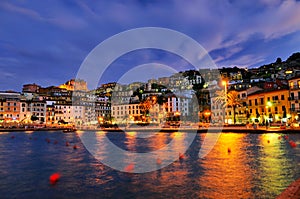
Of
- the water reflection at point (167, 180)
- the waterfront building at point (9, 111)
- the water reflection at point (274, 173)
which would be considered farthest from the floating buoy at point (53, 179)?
the waterfront building at point (9, 111)

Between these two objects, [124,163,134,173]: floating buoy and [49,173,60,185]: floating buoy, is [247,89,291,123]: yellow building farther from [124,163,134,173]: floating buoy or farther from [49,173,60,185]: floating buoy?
[49,173,60,185]: floating buoy

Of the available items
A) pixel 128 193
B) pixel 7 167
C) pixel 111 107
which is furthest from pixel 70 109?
pixel 128 193

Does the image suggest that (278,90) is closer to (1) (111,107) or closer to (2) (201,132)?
(2) (201,132)

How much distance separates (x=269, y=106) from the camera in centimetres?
6712

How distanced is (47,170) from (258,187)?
46.4ft

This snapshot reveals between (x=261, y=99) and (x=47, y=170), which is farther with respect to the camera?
(x=261, y=99)

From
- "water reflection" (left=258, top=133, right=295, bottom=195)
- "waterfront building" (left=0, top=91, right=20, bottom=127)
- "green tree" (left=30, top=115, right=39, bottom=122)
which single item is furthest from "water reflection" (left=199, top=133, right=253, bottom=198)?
"waterfront building" (left=0, top=91, right=20, bottom=127)

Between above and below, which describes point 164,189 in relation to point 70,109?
below

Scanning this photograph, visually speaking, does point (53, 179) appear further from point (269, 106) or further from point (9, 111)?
point (9, 111)

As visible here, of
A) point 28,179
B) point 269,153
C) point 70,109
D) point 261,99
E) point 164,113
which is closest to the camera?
point 28,179

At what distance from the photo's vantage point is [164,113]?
125 m

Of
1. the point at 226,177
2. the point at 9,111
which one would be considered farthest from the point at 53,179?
the point at 9,111

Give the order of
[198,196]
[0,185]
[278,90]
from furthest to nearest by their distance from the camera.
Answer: [278,90], [0,185], [198,196]

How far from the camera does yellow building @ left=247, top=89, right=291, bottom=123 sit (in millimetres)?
67906
